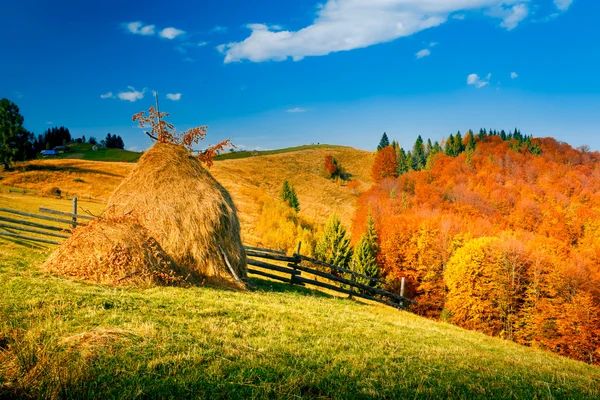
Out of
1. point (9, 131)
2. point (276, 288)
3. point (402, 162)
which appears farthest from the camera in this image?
point (402, 162)

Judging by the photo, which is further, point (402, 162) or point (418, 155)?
point (418, 155)

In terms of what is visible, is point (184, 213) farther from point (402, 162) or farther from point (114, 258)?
point (402, 162)

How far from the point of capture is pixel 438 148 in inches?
5674

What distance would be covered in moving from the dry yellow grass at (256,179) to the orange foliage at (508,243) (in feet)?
34.4

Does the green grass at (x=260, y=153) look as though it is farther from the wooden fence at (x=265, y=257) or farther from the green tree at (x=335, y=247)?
the wooden fence at (x=265, y=257)

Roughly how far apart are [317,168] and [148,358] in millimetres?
115119

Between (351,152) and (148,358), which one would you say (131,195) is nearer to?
(148,358)

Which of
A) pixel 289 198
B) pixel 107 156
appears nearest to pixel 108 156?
pixel 107 156

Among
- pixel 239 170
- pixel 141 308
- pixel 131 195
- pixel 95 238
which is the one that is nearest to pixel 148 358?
pixel 141 308

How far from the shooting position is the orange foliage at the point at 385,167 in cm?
11812

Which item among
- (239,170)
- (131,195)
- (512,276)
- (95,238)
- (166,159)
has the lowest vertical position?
(512,276)

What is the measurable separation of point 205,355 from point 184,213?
7.22 meters

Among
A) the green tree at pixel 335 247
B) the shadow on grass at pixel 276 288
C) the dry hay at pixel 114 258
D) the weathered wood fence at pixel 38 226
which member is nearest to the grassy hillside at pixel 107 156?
the green tree at pixel 335 247

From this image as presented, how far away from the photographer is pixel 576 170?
100 meters
